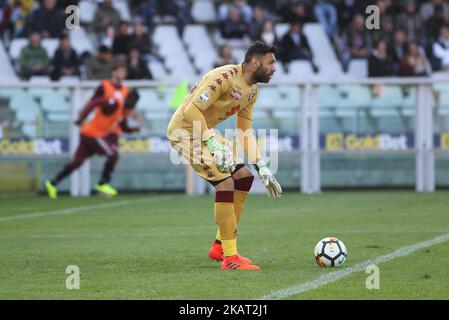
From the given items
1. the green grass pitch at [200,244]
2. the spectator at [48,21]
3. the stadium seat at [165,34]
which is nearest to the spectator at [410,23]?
the stadium seat at [165,34]

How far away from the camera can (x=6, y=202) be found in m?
19.2

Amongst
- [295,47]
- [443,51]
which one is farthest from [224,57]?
[443,51]

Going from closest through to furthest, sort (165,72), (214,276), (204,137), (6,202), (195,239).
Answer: (214,276)
(204,137)
(195,239)
(6,202)
(165,72)

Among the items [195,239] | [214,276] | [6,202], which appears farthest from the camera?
[6,202]

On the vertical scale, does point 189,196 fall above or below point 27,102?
below

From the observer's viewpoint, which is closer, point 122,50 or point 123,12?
point 122,50

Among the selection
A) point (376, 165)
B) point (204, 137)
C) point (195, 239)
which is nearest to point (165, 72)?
point (376, 165)

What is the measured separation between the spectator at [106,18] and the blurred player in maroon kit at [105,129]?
4705 millimetres

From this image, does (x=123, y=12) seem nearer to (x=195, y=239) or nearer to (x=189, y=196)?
(x=189, y=196)

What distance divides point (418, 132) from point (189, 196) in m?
4.42

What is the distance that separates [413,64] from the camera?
71.9 ft

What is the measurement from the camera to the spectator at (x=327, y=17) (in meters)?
24.8
